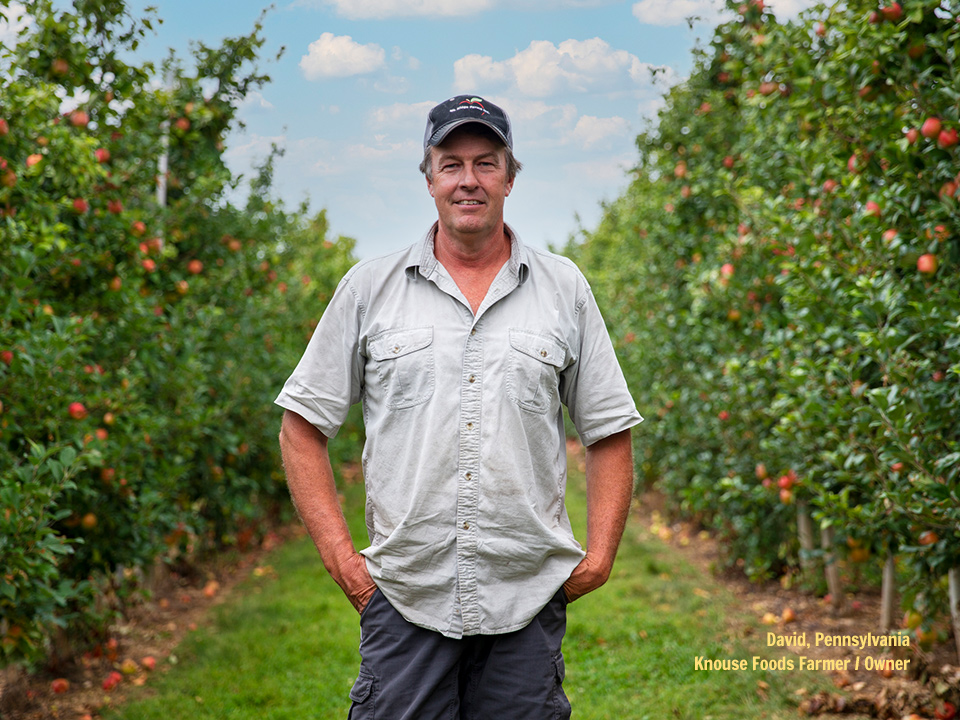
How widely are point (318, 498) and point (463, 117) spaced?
1.09 m

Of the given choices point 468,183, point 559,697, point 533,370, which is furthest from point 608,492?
point 468,183

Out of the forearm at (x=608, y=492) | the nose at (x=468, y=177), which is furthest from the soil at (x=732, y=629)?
the nose at (x=468, y=177)

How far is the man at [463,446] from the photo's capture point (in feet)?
7.44

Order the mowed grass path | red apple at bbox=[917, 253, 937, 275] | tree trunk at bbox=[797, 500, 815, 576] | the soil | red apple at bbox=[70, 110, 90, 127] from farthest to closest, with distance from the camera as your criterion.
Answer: tree trunk at bbox=[797, 500, 815, 576] < red apple at bbox=[70, 110, 90, 127] < the mowed grass path < the soil < red apple at bbox=[917, 253, 937, 275]

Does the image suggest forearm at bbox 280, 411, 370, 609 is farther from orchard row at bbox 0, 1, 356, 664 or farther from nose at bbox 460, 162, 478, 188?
orchard row at bbox 0, 1, 356, 664

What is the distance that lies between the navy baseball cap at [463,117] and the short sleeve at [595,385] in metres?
0.50

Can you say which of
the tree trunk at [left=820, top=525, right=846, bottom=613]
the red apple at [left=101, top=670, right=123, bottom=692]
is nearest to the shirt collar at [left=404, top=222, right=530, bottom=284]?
the red apple at [left=101, top=670, right=123, bottom=692]

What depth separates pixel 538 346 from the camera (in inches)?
92.9

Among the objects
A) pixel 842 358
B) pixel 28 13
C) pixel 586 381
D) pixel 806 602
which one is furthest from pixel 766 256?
pixel 28 13

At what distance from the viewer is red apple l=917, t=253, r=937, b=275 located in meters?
3.39

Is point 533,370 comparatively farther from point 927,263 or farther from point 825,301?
point 825,301

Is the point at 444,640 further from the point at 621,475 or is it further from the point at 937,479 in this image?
the point at 937,479

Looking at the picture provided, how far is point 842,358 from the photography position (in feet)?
14.1

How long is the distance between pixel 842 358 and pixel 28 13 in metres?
4.39
